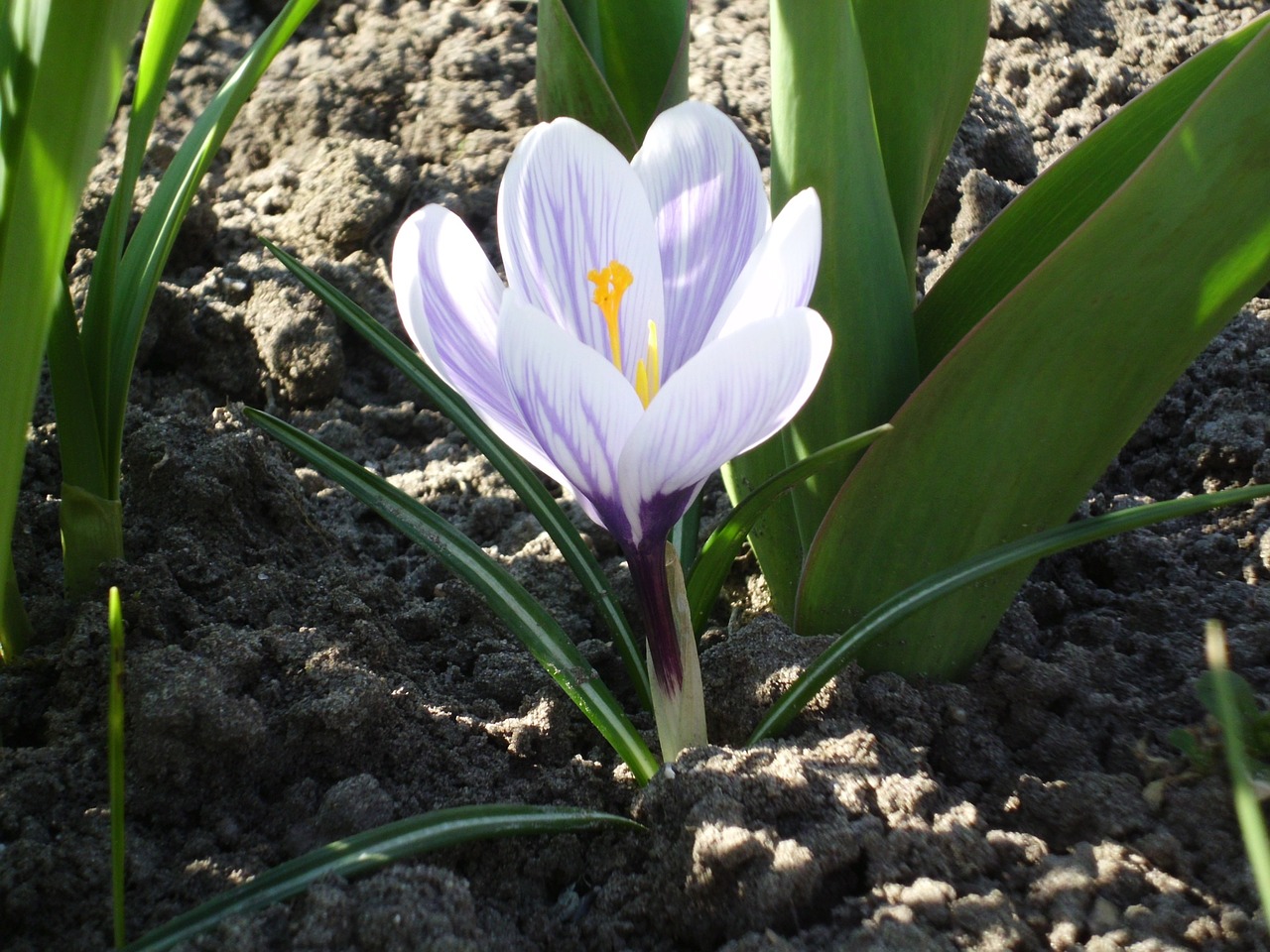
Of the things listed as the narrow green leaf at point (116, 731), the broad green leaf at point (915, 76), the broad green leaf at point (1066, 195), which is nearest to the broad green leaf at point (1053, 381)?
the broad green leaf at point (1066, 195)

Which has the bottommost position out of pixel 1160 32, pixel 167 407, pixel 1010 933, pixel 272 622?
pixel 1010 933

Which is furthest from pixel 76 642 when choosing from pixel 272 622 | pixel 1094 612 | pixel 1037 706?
pixel 1094 612

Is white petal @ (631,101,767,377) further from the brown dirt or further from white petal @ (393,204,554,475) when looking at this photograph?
the brown dirt

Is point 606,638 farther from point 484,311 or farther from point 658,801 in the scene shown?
point 484,311

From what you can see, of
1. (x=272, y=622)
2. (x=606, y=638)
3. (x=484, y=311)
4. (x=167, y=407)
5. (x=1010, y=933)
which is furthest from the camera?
(x=167, y=407)

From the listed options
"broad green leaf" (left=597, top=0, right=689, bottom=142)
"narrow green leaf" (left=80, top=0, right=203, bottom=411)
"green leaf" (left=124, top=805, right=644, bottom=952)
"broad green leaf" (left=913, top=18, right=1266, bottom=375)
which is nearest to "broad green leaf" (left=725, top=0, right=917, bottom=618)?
"broad green leaf" (left=913, top=18, right=1266, bottom=375)

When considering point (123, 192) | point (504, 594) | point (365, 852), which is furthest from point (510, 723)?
point (123, 192)

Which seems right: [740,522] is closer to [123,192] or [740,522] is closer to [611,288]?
[611,288]
